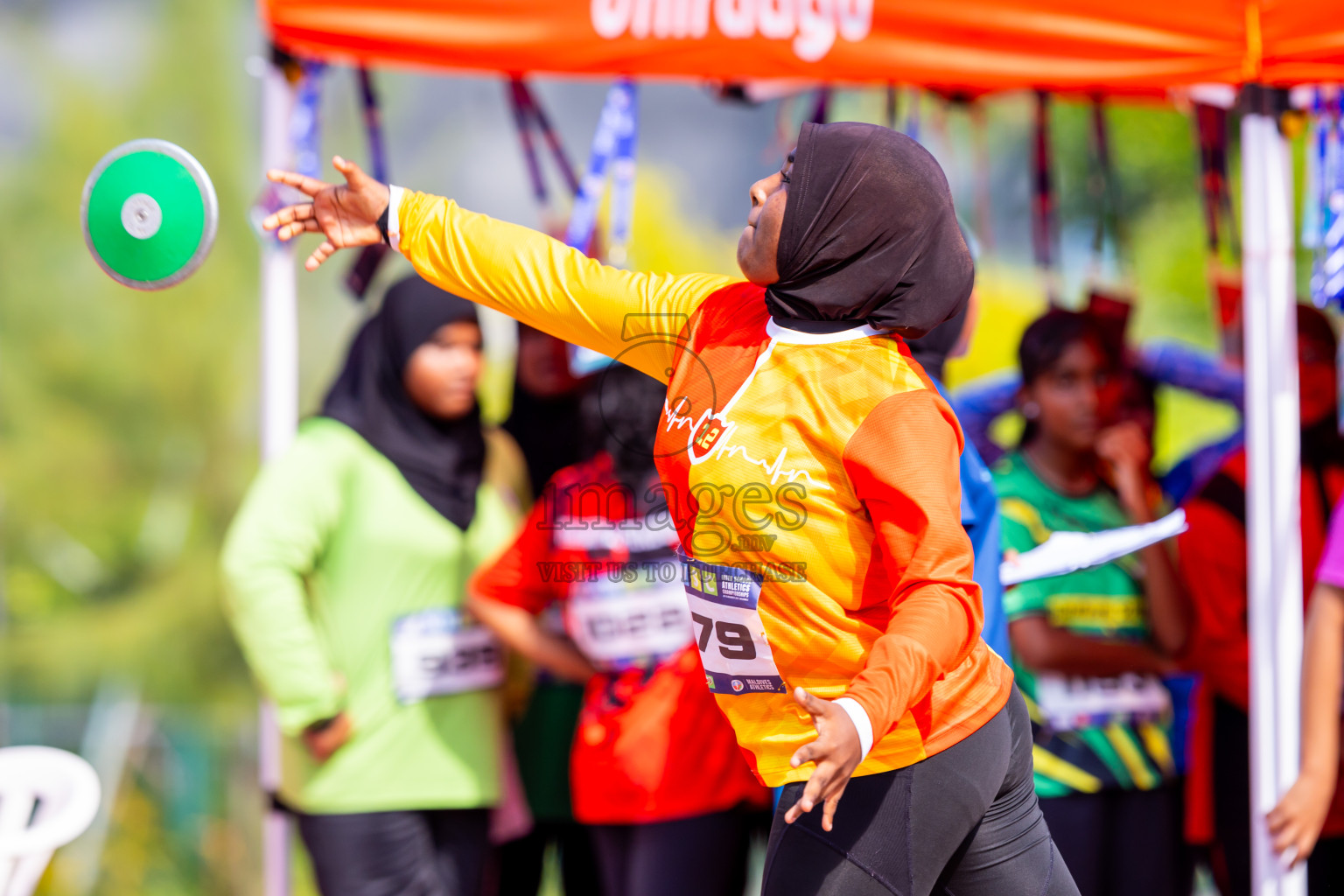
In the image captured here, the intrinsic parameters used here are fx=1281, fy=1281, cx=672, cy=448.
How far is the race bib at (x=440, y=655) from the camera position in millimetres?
3092

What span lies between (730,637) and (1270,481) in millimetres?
1637

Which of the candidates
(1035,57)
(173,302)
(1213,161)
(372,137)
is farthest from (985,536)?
(173,302)

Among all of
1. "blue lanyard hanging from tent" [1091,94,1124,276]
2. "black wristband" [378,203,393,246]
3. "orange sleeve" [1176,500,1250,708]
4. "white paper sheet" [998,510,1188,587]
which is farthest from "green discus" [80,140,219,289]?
"blue lanyard hanging from tent" [1091,94,1124,276]

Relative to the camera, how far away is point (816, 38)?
9.41 feet

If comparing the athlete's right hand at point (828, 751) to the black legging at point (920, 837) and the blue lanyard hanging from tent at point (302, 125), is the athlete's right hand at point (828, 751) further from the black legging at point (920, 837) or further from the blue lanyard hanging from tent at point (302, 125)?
the blue lanyard hanging from tent at point (302, 125)

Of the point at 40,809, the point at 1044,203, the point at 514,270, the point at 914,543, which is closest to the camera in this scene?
the point at 914,543

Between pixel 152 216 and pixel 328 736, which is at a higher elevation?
pixel 152 216

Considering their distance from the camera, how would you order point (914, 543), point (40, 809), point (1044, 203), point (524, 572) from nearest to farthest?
point (914, 543) → point (40, 809) → point (524, 572) → point (1044, 203)

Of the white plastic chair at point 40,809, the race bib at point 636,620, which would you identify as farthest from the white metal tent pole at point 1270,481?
the white plastic chair at point 40,809

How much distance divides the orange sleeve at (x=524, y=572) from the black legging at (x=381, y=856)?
22.6 inches

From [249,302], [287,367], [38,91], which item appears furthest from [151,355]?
[287,367]

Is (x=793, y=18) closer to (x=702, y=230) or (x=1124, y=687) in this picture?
(x=1124, y=687)

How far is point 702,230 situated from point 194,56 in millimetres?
7491

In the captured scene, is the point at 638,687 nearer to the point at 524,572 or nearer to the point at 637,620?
the point at 637,620
